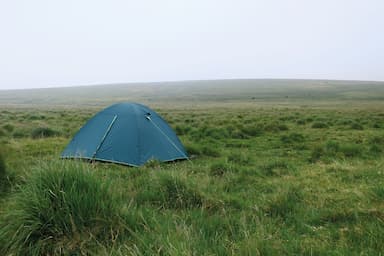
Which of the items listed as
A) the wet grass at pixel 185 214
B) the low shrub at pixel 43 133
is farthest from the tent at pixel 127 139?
the low shrub at pixel 43 133

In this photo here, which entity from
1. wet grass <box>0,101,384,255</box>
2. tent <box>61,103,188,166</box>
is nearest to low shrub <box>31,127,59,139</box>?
tent <box>61,103,188,166</box>

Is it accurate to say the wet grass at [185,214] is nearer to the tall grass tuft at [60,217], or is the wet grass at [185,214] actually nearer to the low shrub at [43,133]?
the tall grass tuft at [60,217]

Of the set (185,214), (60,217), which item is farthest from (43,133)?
(60,217)

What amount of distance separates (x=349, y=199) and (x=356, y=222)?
1134 millimetres

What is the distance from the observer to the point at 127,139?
8695 mm

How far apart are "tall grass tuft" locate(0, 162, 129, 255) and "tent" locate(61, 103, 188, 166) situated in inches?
184

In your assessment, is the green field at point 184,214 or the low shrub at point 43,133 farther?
the low shrub at point 43,133

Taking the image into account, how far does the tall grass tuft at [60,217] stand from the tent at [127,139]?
467 centimetres

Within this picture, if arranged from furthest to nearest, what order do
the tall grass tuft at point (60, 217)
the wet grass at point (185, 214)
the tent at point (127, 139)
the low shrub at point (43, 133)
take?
the low shrub at point (43, 133) < the tent at point (127, 139) < the tall grass tuft at point (60, 217) < the wet grass at point (185, 214)

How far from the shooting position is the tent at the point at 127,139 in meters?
8.52

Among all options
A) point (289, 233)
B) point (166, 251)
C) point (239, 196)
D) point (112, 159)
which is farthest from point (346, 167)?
point (166, 251)

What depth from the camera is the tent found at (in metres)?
8.52

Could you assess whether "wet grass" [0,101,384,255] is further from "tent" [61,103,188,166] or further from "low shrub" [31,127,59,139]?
"low shrub" [31,127,59,139]

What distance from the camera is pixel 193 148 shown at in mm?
10219
